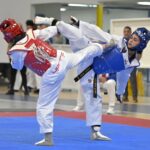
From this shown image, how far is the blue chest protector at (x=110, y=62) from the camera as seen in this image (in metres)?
6.39

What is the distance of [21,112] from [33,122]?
143 centimetres

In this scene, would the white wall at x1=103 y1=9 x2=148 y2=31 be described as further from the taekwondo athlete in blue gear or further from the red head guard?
the red head guard

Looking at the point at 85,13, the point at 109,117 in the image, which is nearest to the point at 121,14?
the point at 85,13

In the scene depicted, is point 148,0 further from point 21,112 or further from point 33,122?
point 33,122

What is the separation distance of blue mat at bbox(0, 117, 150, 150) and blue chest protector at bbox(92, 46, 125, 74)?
0.91 meters

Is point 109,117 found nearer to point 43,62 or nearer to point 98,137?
point 98,137

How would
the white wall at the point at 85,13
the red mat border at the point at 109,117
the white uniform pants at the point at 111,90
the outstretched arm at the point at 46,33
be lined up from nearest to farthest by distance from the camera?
the outstretched arm at the point at 46,33 < the red mat border at the point at 109,117 < the white uniform pants at the point at 111,90 < the white wall at the point at 85,13

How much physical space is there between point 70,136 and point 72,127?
946mm

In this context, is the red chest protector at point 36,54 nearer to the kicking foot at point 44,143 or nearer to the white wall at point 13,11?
the kicking foot at point 44,143

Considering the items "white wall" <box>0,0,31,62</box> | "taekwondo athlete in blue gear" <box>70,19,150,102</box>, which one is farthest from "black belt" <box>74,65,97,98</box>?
"white wall" <box>0,0,31,62</box>

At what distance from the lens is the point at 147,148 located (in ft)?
18.9

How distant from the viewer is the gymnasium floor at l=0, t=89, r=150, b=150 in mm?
5973

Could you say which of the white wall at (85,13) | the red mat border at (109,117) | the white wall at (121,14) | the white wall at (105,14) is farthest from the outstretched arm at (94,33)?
the white wall at (85,13)

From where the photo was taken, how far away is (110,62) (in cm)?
642
